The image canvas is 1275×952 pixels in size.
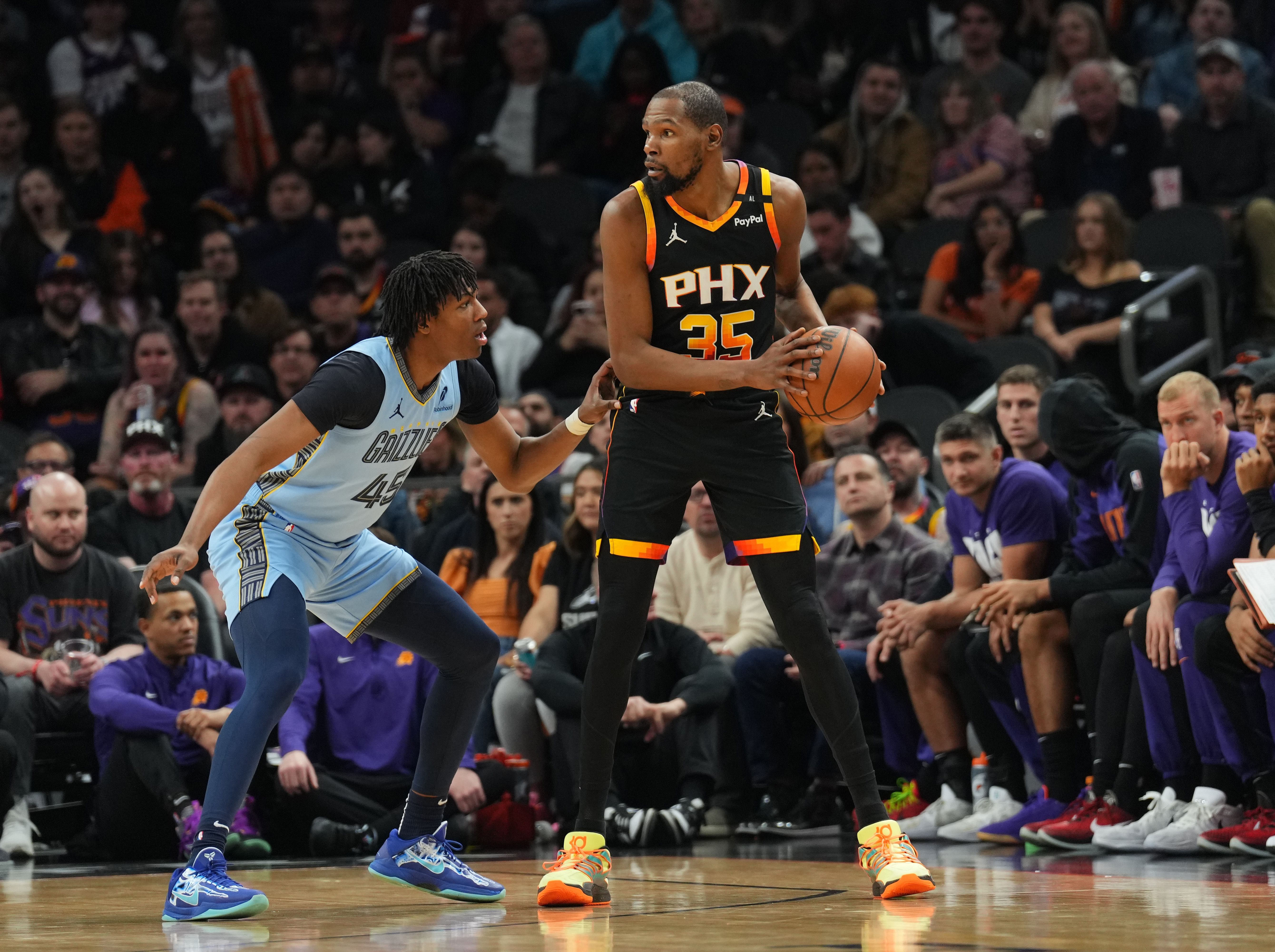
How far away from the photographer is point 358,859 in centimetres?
638

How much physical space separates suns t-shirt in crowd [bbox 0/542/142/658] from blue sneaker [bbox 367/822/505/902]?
10.6 ft

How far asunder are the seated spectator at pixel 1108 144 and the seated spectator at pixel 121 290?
19.0ft

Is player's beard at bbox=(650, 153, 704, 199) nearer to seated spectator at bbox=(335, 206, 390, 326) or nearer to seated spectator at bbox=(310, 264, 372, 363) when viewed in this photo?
seated spectator at bbox=(310, 264, 372, 363)

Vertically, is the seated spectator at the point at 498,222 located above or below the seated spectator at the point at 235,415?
above

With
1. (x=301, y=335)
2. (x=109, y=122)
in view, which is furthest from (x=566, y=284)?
(x=109, y=122)

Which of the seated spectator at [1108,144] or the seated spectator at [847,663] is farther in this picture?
the seated spectator at [1108,144]

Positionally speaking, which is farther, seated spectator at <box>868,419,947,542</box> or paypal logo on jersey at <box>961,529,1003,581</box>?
seated spectator at <box>868,419,947,542</box>

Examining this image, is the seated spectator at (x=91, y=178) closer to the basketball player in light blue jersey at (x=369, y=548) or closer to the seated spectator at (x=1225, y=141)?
the seated spectator at (x=1225, y=141)

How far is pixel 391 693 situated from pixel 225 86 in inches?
290

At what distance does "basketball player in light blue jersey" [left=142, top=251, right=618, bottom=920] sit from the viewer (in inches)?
164

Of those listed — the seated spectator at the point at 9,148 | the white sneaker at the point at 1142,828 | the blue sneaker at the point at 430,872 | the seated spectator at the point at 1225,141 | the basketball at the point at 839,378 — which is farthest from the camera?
the seated spectator at the point at 9,148

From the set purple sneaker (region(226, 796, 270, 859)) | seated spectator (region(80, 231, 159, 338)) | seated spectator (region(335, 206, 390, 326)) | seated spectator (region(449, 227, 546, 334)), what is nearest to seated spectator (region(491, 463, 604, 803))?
purple sneaker (region(226, 796, 270, 859))

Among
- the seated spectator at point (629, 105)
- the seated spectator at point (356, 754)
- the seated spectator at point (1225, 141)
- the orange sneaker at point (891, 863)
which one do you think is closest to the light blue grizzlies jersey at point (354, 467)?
the orange sneaker at point (891, 863)

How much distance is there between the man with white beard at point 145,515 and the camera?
27.0 ft
